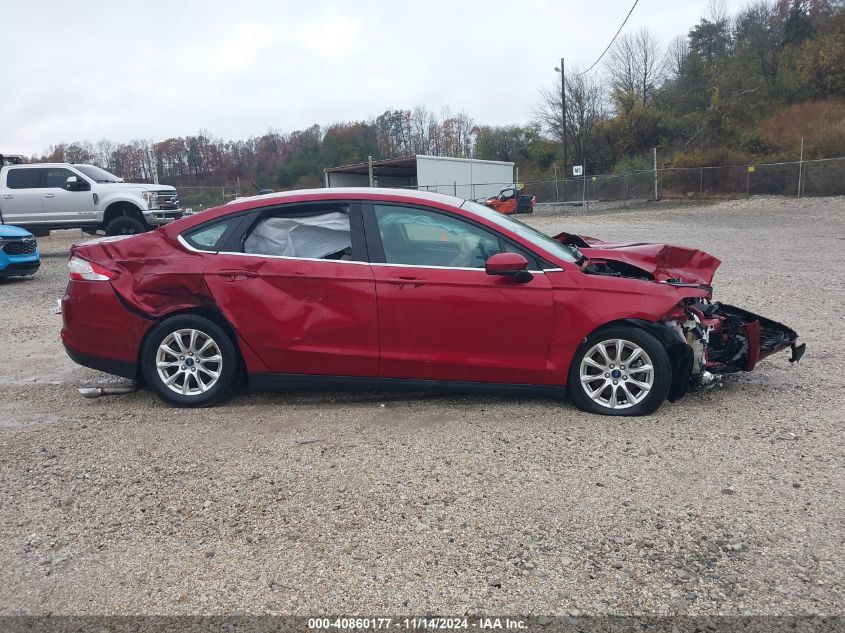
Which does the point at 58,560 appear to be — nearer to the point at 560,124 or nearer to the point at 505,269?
the point at 505,269

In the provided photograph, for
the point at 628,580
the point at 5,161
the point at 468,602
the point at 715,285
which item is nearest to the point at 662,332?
the point at 628,580

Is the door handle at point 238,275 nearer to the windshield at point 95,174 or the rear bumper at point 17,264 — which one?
the rear bumper at point 17,264

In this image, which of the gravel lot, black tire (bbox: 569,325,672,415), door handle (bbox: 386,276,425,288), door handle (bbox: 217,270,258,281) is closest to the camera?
the gravel lot

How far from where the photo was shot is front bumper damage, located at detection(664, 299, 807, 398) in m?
4.89

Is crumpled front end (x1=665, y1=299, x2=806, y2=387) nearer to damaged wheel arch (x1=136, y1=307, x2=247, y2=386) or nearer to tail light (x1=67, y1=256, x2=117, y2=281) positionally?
damaged wheel arch (x1=136, y1=307, x2=247, y2=386)

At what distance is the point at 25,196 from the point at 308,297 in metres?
15.9

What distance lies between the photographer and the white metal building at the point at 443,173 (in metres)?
42.8

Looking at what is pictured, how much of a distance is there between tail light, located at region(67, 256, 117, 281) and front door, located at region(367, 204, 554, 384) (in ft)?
6.77

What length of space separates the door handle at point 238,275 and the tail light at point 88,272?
0.89m

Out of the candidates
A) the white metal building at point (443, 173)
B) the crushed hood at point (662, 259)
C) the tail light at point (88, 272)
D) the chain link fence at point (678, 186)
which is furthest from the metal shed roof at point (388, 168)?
the tail light at point (88, 272)

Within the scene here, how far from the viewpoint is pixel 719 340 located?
Answer: 5.27 m

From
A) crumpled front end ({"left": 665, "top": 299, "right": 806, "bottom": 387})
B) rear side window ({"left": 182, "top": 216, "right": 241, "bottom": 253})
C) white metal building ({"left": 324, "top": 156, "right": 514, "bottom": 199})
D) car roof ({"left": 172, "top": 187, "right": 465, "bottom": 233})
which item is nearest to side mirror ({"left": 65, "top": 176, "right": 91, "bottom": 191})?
car roof ({"left": 172, "top": 187, "right": 465, "bottom": 233})

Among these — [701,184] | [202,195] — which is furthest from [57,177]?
[701,184]

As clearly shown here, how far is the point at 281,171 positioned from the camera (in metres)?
58.6
